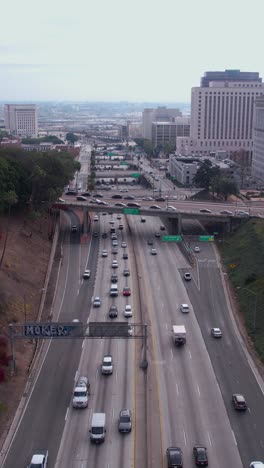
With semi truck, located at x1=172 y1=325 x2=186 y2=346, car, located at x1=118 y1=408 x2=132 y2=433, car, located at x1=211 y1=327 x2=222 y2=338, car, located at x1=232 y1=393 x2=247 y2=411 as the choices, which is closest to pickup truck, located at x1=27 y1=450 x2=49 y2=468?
car, located at x1=118 y1=408 x2=132 y2=433

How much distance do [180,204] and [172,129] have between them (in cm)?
11012

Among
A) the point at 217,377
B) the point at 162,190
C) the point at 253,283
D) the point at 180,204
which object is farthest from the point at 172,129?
the point at 217,377

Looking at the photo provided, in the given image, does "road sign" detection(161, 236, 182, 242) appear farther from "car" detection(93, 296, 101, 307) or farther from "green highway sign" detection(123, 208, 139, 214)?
"car" detection(93, 296, 101, 307)

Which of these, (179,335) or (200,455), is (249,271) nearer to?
(179,335)

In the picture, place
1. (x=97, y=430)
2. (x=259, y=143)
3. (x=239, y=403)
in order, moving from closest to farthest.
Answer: (x=97, y=430) → (x=239, y=403) → (x=259, y=143)

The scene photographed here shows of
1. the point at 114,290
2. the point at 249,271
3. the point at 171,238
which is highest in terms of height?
the point at 171,238

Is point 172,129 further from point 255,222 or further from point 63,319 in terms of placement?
point 63,319

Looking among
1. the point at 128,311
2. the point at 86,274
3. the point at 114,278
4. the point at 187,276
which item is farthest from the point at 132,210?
the point at 128,311

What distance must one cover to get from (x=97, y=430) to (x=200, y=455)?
201 inches

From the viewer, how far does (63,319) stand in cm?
4541

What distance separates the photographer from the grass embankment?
43.7m

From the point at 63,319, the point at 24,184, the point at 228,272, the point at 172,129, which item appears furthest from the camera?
the point at 172,129

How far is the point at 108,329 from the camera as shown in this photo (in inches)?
1401

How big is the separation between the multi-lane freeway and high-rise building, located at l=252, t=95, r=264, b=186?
5639 centimetres
